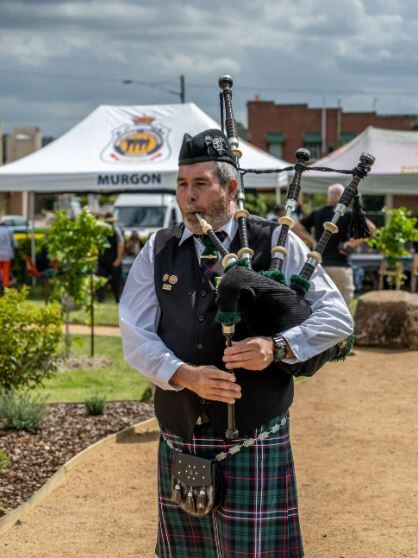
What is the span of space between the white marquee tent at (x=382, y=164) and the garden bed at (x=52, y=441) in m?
12.4

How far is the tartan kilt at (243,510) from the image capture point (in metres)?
3.49

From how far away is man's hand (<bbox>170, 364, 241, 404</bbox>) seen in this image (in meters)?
3.30

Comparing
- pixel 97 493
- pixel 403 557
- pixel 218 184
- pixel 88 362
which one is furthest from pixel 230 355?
pixel 88 362

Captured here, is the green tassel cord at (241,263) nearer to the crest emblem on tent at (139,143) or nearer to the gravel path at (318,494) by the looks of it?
the gravel path at (318,494)

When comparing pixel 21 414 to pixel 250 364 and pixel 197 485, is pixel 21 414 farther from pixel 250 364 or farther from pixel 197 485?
pixel 250 364

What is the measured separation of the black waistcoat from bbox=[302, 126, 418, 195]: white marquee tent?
17.2m

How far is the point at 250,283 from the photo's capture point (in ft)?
10.7

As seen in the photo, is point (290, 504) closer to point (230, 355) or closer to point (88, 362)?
point (230, 355)

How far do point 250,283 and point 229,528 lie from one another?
2.74 feet

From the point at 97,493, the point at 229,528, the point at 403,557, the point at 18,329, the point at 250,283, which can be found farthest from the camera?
the point at 18,329

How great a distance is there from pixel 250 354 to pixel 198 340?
11.0 inches

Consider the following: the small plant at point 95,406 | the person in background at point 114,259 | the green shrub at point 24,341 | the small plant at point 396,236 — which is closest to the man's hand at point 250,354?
the green shrub at point 24,341

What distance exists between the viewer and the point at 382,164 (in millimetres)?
21562

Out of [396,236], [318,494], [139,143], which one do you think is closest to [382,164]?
[396,236]
